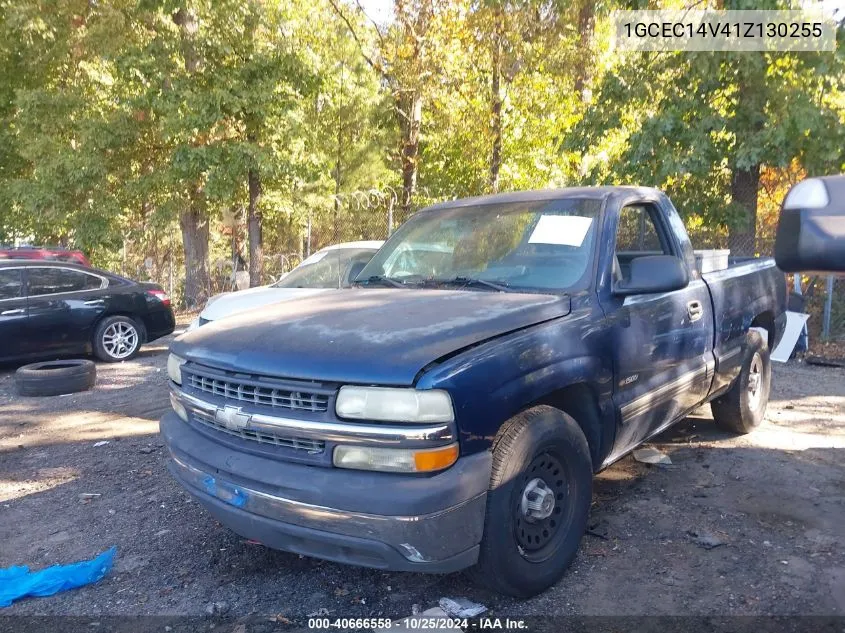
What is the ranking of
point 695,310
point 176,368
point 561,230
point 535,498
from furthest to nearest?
point 695,310
point 561,230
point 176,368
point 535,498

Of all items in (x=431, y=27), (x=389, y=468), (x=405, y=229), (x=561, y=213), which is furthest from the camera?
(x=431, y=27)

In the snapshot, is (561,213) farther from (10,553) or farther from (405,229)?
(10,553)

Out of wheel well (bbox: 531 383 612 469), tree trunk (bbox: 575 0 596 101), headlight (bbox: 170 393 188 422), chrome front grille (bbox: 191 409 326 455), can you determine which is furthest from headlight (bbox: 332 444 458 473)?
tree trunk (bbox: 575 0 596 101)

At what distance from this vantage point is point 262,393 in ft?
9.61

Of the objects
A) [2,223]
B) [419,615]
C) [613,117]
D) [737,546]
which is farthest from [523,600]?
[2,223]

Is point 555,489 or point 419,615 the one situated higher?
point 555,489

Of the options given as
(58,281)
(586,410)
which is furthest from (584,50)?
(586,410)

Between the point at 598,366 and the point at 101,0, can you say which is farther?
the point at 101,0

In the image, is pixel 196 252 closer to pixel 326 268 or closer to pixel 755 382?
pixel 326 268

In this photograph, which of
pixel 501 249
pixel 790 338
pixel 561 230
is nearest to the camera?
pixel 561 230

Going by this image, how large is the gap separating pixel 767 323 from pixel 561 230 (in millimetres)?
2985

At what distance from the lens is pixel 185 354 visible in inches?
133

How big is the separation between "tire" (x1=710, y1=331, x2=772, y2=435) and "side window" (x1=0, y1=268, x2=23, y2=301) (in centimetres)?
823

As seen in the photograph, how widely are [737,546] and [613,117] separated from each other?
820cm
